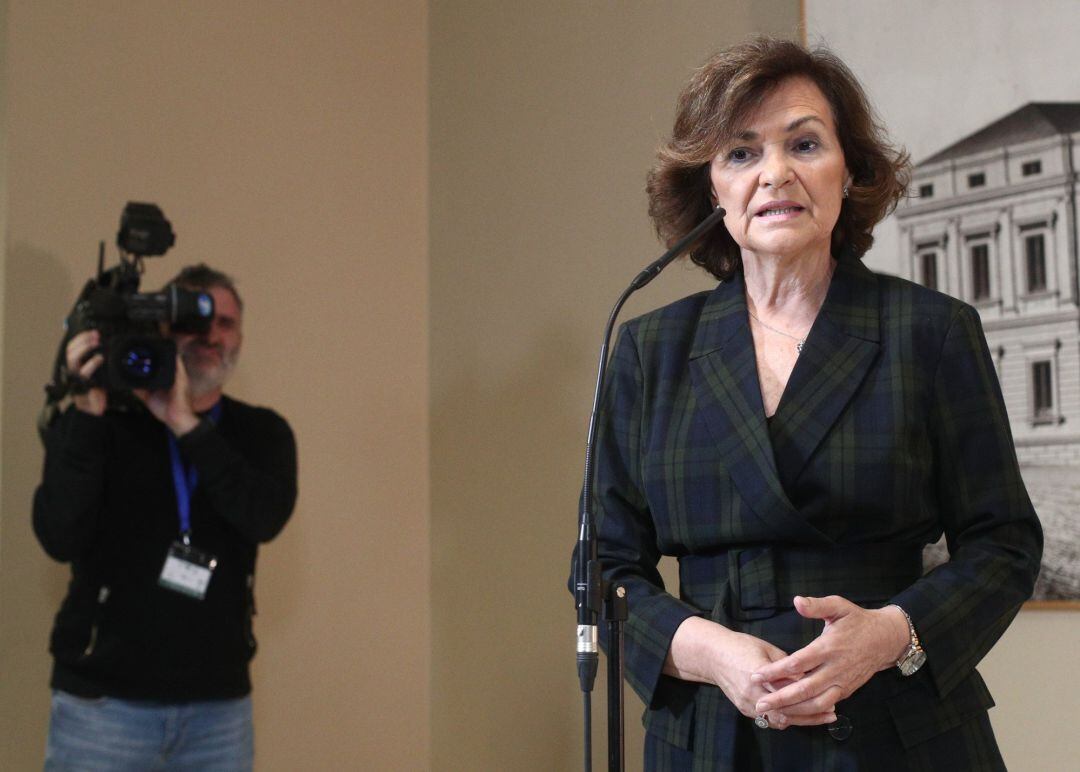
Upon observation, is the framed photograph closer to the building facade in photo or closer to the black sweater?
the building facade in photo

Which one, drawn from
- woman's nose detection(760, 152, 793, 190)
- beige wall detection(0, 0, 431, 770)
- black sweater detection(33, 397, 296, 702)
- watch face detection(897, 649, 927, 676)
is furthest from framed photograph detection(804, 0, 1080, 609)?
beige wall detection(0, 0, 431, 770)

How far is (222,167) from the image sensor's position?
11.2 feet

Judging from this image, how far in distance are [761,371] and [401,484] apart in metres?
2.34

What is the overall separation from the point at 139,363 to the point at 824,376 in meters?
1.55

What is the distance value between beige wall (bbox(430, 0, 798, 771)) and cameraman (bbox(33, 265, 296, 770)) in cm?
91

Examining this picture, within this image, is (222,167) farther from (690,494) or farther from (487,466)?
(690,494)

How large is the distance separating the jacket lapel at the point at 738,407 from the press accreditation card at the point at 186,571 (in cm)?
135

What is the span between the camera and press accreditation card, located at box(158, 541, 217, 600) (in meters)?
2.49

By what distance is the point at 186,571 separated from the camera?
2498 millimetres

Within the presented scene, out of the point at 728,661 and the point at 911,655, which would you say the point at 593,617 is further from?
the point at 911,655

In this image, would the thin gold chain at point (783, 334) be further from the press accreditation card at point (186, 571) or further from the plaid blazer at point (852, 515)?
the press accreditation card at point (186, 571)

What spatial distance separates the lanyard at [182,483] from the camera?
255cm

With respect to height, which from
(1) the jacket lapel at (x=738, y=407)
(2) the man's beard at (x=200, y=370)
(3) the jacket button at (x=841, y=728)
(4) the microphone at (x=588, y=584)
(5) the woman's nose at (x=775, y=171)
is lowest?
(3) the jacket button at (x=841, y=728)

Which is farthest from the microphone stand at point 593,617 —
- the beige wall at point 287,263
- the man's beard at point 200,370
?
the beige wall at point 287,263
